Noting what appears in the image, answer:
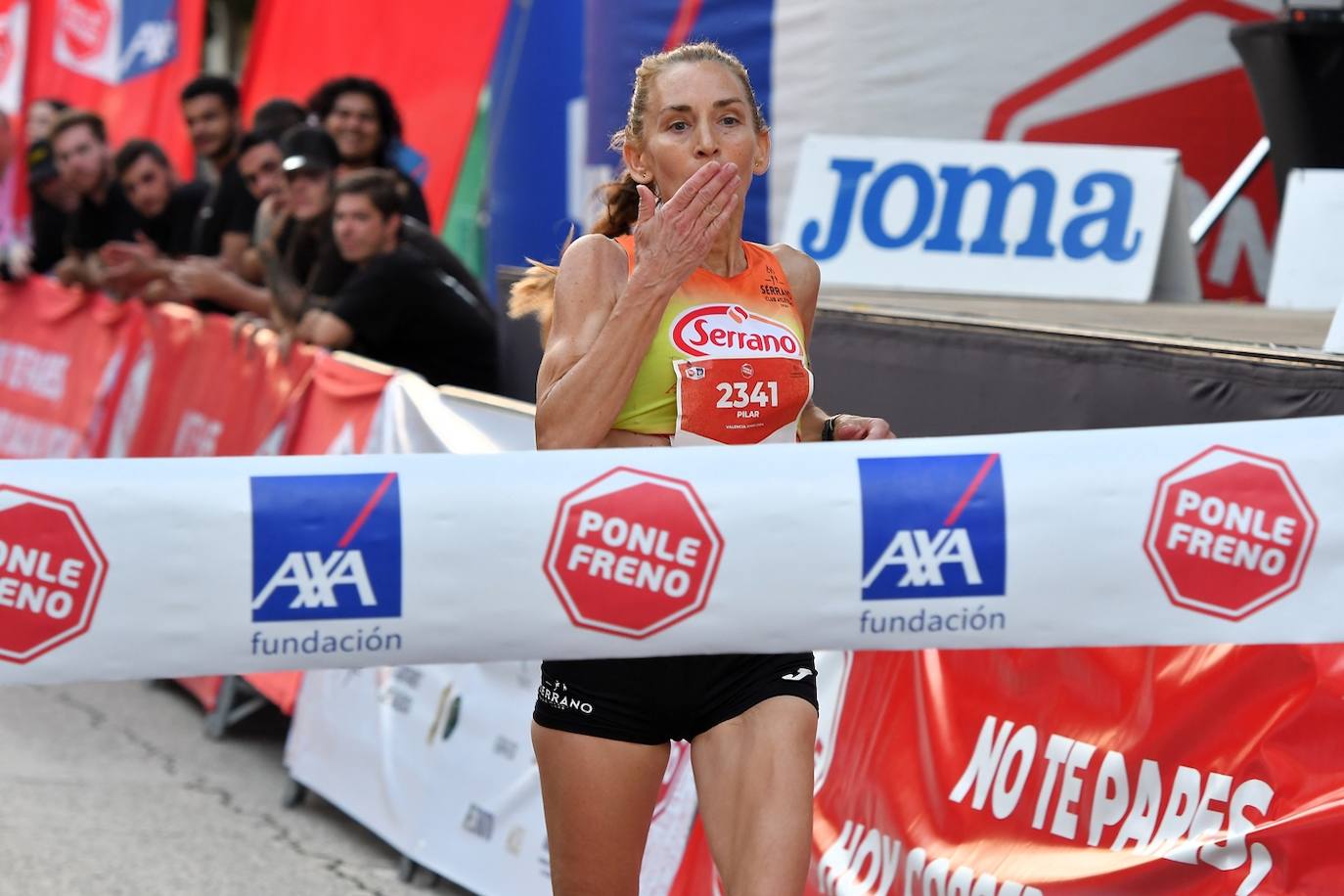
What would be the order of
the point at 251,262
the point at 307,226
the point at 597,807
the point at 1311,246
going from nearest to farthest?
the point at 597,807, the point at 1311,246, the point at 307,226, the point at 251,262

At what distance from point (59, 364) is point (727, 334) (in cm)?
797

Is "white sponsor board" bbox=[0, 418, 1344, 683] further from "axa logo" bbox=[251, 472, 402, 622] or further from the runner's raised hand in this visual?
the runner's raised hand

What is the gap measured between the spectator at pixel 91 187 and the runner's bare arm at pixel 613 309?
9.05 metres

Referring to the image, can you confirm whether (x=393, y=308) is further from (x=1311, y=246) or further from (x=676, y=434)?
(x=676, y=434)

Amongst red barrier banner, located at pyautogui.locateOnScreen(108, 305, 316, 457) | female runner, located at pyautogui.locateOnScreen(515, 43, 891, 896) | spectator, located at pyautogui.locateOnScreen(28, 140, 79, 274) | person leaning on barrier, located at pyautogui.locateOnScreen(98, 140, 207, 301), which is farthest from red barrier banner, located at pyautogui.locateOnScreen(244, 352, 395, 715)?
spectator, located at pyautogui.locateOnScreen(28, 140, 79, 274)

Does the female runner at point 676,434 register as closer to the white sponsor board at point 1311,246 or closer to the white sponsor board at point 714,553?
the white sponsor board at point 714,553

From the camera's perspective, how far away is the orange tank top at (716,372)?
10.4ft

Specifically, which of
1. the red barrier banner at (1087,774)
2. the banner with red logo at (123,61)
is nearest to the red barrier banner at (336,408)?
the red barrier banner at (1087,774)

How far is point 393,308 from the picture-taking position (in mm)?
7570

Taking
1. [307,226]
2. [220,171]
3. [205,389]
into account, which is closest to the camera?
[205,389]

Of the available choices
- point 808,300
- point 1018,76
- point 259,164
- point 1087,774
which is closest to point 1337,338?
point 1087,774

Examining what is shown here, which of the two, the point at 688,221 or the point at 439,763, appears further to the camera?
the point at 439,763

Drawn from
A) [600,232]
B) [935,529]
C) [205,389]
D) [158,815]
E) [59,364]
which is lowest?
[158,815]

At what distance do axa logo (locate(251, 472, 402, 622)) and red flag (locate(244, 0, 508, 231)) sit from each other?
7.87m
